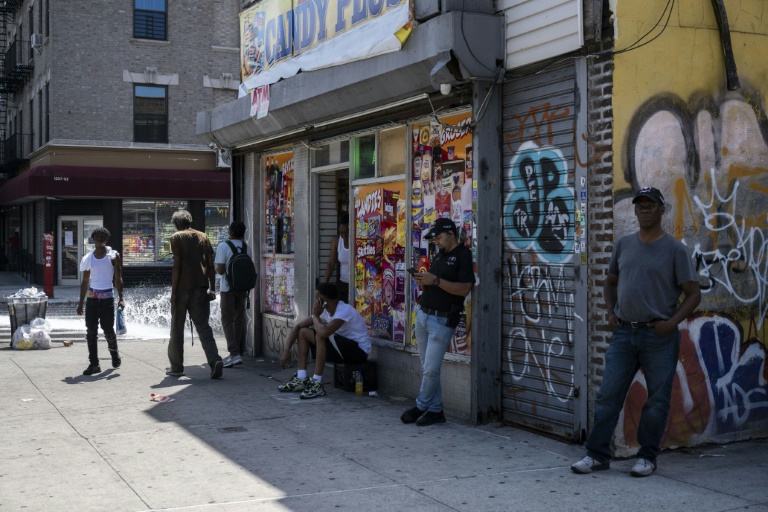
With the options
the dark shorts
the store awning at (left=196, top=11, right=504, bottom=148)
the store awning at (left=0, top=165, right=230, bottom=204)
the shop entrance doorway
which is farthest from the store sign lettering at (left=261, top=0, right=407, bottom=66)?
the shop entrance doorway

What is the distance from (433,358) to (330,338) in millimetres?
2054

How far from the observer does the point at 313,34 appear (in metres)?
10.5

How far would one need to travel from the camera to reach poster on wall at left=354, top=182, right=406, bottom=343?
9.57m

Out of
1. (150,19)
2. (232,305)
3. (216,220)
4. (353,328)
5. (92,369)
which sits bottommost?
(92,369)

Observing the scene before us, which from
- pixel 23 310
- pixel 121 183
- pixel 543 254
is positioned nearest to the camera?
pixel 543 254

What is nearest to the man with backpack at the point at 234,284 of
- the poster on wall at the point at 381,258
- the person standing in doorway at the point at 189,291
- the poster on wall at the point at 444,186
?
the person standing in doorway at the point at 189,291

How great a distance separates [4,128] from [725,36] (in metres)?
39.7

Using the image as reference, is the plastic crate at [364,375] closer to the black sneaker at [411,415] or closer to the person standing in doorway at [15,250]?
the black sneaker at [411,415]

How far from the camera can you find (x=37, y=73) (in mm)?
31234

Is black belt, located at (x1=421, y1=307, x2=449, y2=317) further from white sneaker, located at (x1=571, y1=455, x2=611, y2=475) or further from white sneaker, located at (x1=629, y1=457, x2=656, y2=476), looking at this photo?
white sneaker, located at (x1=629, y1=457, x2=656, y2=476)

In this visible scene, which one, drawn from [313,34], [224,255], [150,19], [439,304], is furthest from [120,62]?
[439,304]

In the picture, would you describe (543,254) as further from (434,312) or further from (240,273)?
(240,273)

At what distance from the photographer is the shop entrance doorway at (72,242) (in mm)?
29922

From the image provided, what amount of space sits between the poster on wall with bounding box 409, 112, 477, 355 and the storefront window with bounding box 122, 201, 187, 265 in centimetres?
2156
